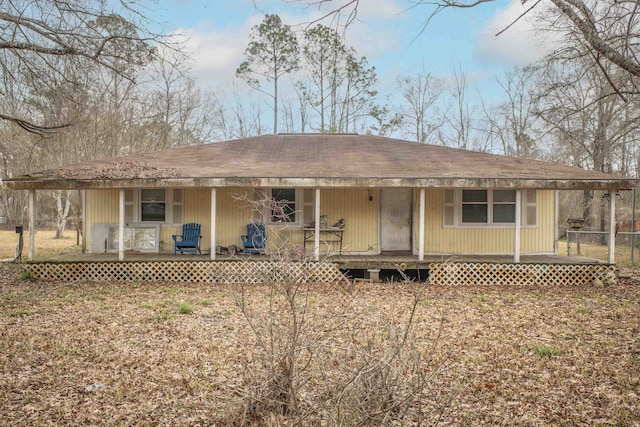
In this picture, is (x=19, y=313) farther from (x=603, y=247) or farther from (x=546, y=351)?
(x=603, y=247)

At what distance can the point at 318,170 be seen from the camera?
1384 cm

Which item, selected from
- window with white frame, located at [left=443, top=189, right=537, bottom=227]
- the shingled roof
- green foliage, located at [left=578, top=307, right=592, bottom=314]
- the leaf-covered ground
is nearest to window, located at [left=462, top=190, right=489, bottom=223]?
window with white frame, located at [left=443, top=189, right=537, bottom=227]

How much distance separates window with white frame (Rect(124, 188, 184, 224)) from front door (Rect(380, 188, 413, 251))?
5950mm

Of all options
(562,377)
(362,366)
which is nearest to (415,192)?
(562,377)

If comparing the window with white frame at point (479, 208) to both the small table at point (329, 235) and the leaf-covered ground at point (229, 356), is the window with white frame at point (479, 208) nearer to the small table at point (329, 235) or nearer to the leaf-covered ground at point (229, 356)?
the small table at point (329, 235)

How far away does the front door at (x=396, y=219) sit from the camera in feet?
50.2

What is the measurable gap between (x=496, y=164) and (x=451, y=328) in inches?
316

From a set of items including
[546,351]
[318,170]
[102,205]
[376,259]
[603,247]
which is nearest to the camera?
[546,351]

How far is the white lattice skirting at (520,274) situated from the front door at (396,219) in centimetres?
229

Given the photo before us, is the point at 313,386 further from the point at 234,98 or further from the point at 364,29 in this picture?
the point at 234,98

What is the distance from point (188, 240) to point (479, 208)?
8.42 meters

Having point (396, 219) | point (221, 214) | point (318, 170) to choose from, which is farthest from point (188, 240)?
point (396, 219)

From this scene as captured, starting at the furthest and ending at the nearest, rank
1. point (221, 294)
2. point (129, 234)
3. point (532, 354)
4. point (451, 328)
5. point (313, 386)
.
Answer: point (129, 234) → point (221, 294) → point (451, 328) → point (532, 354) → point (313, 386)

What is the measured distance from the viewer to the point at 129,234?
49.7 ft
